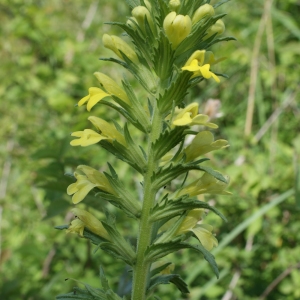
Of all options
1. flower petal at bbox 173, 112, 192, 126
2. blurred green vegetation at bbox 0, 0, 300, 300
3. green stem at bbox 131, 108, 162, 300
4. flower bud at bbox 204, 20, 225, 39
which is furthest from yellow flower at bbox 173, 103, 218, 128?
blurred green vegetation at bbox 0, 0, 300, 300

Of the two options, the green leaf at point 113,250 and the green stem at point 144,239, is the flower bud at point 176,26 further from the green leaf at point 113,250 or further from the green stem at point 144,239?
the green leaf at point 113,250

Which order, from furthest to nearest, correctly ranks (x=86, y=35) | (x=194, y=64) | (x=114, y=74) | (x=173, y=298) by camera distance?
(x=86, y=35)
(x=114, y=74)
(x=173, y=298)
(x=194, y=64)

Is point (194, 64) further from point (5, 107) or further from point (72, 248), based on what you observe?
point (5, 107)

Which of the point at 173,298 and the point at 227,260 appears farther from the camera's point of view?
the point at 227,260

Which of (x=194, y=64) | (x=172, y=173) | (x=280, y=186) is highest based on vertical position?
(x=194, y=64)

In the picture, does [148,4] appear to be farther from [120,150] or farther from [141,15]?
[120,150]

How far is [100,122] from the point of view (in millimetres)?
1020

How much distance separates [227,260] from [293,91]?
1.39 m

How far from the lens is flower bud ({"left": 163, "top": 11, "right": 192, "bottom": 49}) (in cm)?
95

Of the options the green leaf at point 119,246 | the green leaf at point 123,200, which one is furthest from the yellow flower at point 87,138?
the green leaf at point 119,246

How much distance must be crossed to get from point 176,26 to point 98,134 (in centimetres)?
31

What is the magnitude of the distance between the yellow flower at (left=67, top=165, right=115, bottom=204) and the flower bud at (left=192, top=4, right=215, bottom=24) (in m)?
0.46

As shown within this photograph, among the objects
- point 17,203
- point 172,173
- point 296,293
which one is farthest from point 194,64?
point 17,203

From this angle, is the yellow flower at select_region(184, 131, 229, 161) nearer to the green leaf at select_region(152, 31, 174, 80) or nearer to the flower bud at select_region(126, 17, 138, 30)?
the green leaf at select_region(152, 31, 174, 80)
